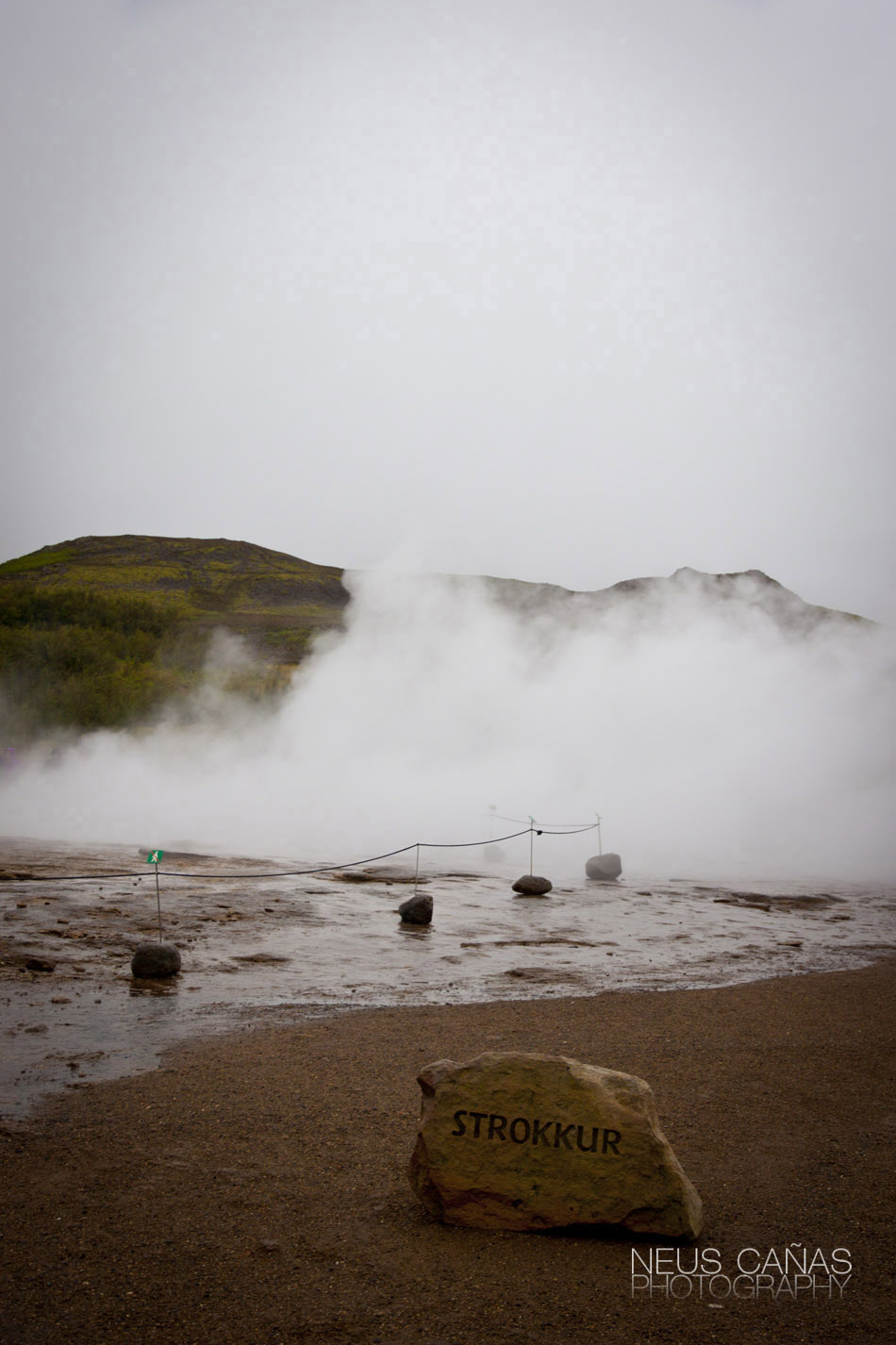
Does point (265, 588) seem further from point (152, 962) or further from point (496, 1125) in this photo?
point (496, 1125)

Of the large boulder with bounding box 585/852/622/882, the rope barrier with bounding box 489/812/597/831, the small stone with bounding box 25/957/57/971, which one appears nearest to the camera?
the small stone with bounding box 25/957/57/971

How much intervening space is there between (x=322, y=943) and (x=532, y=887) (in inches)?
287

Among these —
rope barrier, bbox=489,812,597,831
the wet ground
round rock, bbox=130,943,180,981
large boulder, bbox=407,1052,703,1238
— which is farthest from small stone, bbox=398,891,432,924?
rope barrier, bbox=489,812,597,831

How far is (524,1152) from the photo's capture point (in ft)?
15.7

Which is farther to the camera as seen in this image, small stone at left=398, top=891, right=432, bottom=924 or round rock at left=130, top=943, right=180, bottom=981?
small stone at left=398, top=891, right=432, bottom=924

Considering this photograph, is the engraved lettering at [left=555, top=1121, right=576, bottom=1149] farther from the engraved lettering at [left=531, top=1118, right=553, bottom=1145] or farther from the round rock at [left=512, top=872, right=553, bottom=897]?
the round rock at [left=512, top=872, right=553, bottom=897]

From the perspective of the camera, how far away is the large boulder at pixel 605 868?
2284 cm

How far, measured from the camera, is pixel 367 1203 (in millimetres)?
5012

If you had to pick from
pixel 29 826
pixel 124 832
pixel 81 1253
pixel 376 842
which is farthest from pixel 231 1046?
pixel 29 826

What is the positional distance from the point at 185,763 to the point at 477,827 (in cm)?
2053

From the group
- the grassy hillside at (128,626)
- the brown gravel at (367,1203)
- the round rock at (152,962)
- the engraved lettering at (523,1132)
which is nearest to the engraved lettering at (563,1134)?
the engraved lettering at (523,1132)

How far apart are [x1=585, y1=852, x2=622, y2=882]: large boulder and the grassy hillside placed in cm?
3399

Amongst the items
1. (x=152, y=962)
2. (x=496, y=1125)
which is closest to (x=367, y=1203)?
(x=496, y=1125)

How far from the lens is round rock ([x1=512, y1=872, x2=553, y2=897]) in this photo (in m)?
19.5
